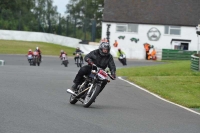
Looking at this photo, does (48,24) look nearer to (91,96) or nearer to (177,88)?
(177,88)

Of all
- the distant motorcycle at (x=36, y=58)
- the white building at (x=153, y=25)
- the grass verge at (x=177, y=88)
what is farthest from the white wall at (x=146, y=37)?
the grass verge at (x=177, y=88)

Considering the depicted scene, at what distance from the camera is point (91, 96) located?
539 inches

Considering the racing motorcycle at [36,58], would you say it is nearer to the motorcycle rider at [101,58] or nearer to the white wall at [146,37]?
the white wall at [146,37]

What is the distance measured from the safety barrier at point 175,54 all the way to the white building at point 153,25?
16.6ft

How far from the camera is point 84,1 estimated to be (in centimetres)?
11431

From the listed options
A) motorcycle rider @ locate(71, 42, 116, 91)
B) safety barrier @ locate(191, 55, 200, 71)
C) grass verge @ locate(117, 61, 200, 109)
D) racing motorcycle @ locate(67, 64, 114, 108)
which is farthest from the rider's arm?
safety barrier @ locate(191, 55, 200, 71)

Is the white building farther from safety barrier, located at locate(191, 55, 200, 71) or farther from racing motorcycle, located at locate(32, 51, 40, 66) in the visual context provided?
safety barrier, located at locate(191, 55, 200, 71)

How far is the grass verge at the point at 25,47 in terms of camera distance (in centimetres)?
6412

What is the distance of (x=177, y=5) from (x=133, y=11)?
5.02 meters

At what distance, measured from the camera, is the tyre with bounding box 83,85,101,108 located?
13.6 m

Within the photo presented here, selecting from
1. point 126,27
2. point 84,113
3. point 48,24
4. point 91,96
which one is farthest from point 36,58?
point 48,24

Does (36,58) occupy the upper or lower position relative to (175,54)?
upper

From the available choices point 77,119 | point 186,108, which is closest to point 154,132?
point 77,119

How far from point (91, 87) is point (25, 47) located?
5377cm
